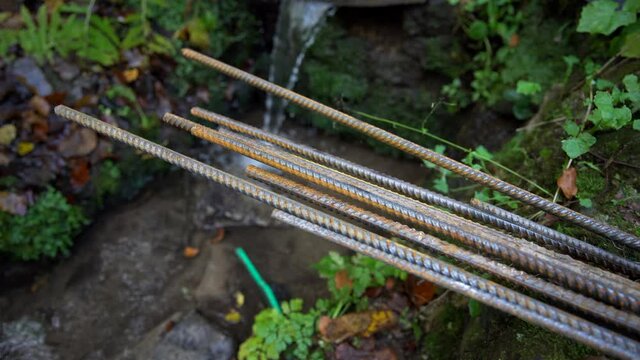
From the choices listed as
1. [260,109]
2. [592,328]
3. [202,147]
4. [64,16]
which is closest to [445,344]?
[592,328]

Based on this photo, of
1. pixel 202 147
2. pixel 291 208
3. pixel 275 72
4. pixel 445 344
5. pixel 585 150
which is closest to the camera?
pixel 291 208

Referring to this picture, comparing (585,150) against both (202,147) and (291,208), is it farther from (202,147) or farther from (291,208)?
(202,147)

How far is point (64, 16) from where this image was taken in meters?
3.97

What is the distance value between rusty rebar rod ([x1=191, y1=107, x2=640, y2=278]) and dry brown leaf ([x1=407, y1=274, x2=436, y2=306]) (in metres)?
1.03

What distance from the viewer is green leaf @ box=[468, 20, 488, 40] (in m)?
3.64

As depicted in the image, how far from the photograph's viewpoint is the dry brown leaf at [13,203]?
3.39 m

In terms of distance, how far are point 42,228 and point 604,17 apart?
4.82m

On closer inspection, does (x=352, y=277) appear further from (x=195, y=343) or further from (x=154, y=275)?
(x=154, y=275)

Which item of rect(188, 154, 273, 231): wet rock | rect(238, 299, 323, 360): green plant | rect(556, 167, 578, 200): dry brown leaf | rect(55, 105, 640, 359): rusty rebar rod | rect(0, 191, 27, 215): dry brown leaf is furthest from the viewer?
rect(188, 154, 273, 231): wet rock

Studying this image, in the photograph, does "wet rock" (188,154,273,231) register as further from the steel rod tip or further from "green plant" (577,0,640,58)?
"green plant" (577,0,640,58)

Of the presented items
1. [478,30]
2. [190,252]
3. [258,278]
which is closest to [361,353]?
[258,278]

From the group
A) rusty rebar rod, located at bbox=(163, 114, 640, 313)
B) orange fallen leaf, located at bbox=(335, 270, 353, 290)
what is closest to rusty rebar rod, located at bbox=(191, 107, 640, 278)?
rusty rebar rod, located at bbox=(163, 114, 640, 313)

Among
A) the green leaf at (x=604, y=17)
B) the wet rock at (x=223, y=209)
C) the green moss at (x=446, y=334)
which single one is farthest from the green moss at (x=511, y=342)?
the wet rock at (x=223, y=209)

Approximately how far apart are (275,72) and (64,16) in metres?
2.42
